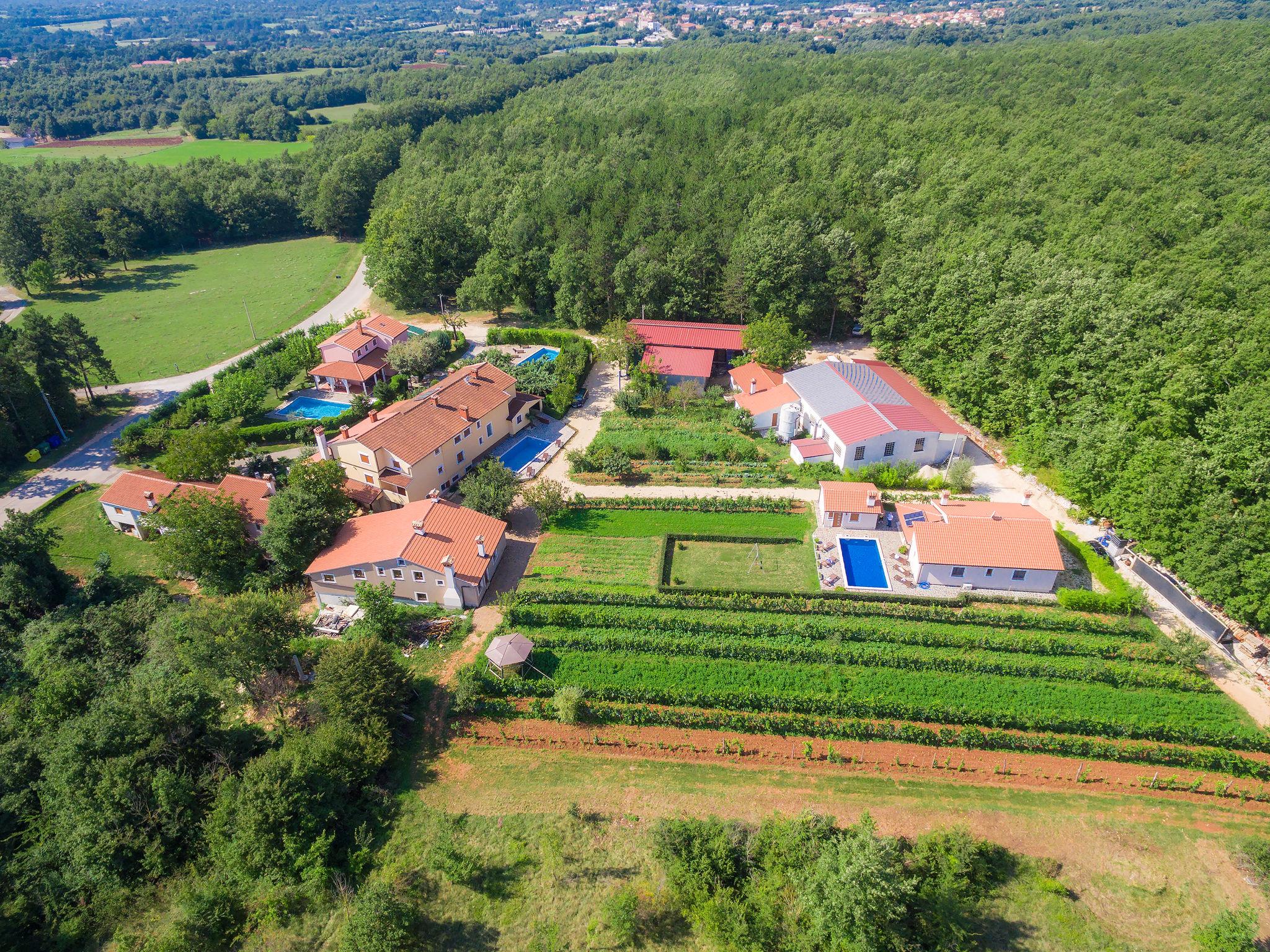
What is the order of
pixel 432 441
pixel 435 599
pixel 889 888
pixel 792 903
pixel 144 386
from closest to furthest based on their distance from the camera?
1. pixel 889 888
2. pixel 792 903
3. pixel 435 599
4. pixel 432 441
5. pixel 144 386

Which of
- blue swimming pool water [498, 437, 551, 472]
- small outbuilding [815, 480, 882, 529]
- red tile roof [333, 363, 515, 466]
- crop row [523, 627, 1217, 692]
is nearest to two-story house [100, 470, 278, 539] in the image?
red tile roof [333, 363, 515, 466]

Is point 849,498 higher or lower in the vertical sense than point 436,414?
lower

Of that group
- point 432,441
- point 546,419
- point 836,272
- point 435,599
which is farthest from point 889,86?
point 435,599

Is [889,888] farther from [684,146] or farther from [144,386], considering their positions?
[684,146]

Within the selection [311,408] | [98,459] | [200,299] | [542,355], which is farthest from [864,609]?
[200,299]

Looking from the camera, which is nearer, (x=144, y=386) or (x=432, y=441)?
(x=432, y=441)

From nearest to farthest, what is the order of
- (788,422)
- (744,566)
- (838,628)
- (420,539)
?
(838,628), (420,539), (744,566), (788,422)

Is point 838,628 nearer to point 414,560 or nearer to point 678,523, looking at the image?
point 678,523

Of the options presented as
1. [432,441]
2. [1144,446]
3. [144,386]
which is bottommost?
[144,386]
